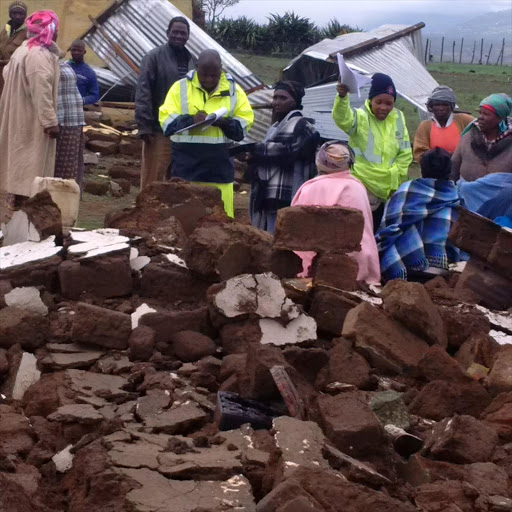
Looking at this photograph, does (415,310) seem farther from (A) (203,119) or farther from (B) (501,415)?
(A) (203,119)

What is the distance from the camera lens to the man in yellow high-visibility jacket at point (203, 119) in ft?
24.6

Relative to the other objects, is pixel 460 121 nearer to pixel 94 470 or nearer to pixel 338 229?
pixel 338 229

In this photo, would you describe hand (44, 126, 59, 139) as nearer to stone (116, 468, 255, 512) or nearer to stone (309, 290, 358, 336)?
stone (309, 290, 358, 336)

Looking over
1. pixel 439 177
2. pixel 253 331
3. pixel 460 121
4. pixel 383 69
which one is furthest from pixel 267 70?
pixel 253 331

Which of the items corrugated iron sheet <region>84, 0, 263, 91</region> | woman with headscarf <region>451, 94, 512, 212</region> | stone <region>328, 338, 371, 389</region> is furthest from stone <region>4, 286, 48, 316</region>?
corrugated iron sheet <region>84, 0, 263, 91</region>

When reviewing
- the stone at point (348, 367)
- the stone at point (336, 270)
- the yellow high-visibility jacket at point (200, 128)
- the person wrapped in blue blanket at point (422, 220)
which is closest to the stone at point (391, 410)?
the stone at point (348, 367)

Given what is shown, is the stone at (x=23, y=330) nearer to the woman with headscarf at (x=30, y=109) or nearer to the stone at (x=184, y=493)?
the stone at (x=184, y=493)

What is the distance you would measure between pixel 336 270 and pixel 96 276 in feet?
4.46

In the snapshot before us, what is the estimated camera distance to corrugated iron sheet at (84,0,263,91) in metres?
15.1

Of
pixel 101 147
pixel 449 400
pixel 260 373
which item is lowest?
pixel 101 147

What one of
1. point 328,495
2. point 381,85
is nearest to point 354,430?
point 328,495

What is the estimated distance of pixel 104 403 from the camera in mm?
4301

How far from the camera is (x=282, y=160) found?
7.34 m

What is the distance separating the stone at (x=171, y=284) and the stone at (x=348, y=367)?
3.56 feet
